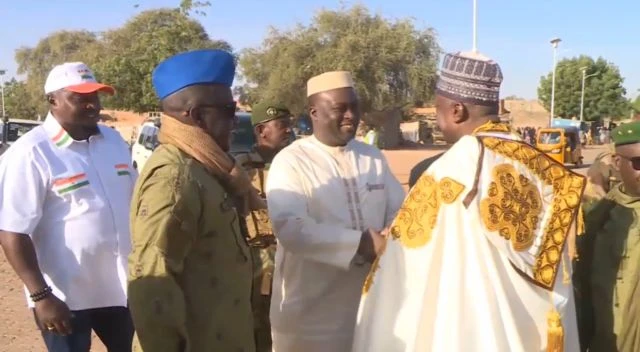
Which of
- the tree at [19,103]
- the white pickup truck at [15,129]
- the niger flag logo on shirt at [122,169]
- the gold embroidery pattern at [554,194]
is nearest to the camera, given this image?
the gold embroidery pattern at [554,194]

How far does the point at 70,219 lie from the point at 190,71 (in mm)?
1311

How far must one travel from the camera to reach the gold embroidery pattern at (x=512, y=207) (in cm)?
272

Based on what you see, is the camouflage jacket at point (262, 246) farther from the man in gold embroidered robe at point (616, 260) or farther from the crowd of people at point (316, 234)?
the man in gold embroidered robe at point (616, 260)

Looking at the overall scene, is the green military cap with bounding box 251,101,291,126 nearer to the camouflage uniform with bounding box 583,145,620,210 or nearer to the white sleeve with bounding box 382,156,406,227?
the white sleeve with bounding box 382,156,406,227

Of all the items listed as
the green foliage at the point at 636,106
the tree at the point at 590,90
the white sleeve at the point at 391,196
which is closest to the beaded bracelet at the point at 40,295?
the white sleeve at the point at 391,196

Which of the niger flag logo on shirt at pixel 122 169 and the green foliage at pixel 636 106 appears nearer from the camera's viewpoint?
the niger flag logo on shirt at pixel 122 169

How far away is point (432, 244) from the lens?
9.13ft

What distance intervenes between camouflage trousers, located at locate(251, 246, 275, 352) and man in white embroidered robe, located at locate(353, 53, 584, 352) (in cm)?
119

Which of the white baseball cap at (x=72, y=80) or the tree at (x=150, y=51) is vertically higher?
the tree at (x=150, y=51)

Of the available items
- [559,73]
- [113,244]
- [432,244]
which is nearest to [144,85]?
[113,244]

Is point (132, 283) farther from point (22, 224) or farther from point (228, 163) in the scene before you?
point (22, 224)

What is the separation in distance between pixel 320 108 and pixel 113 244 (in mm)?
1251

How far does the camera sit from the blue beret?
2.63 metres

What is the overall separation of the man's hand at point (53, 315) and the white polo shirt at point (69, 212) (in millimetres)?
146
